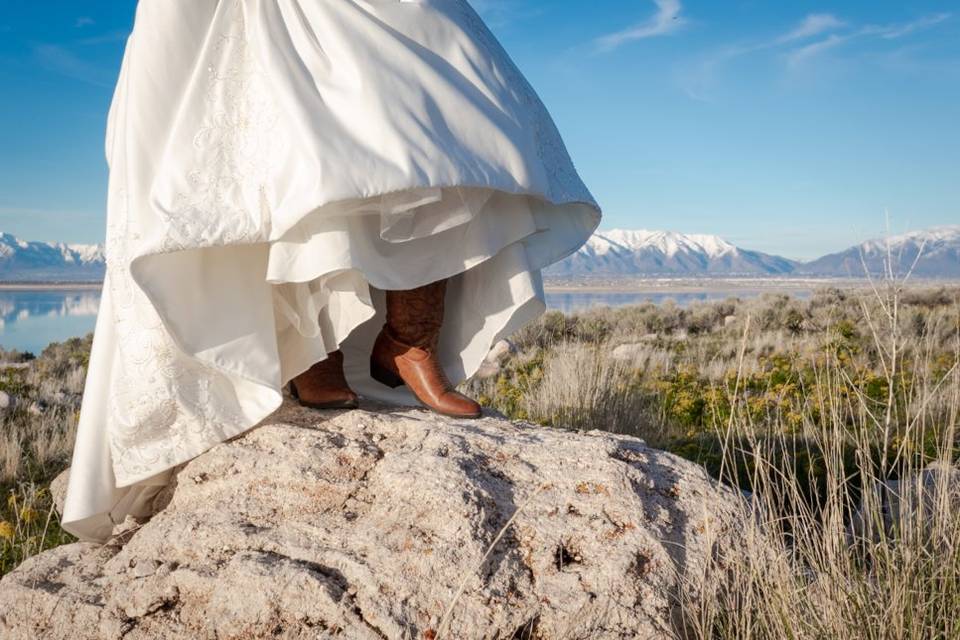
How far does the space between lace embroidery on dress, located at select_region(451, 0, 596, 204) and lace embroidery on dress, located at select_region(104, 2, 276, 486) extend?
2.84ft

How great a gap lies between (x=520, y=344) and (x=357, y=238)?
30.0 ft

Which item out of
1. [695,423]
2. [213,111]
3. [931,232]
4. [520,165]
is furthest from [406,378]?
[695,423]

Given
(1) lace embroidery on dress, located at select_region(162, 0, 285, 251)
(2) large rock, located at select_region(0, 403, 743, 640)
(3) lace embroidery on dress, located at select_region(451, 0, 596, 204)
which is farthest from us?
(3) lace embroidery on dress, located at select_region(451, 0, 596, 204)

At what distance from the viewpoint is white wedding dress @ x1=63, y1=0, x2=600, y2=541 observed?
2.58m

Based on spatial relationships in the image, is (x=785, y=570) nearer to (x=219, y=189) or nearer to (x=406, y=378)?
(x=406, y=378)

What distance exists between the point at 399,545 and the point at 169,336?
1.09m

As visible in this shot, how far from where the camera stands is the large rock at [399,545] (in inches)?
85.4

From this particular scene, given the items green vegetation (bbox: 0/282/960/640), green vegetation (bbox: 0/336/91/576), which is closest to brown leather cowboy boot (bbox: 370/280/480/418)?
green vegetation (bbox: 0/282/960/640)

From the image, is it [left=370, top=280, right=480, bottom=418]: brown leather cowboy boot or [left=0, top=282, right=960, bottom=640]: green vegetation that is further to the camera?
[left=370, top=280, right=480, bottom=418]: brown leather cowboy boot

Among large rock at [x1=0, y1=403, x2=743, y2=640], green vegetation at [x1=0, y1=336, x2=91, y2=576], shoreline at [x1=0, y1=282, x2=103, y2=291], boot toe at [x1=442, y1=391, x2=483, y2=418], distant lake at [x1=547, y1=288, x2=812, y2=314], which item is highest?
shoreline at [x1=0, y1=282, x2=103, y2=291]

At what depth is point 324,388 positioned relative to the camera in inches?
121

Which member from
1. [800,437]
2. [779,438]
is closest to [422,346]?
[779,438]

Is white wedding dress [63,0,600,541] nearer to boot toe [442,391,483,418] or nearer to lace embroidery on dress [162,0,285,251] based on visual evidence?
lace embroidery on dress [162,0,285,251]

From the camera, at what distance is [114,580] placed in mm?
2510
